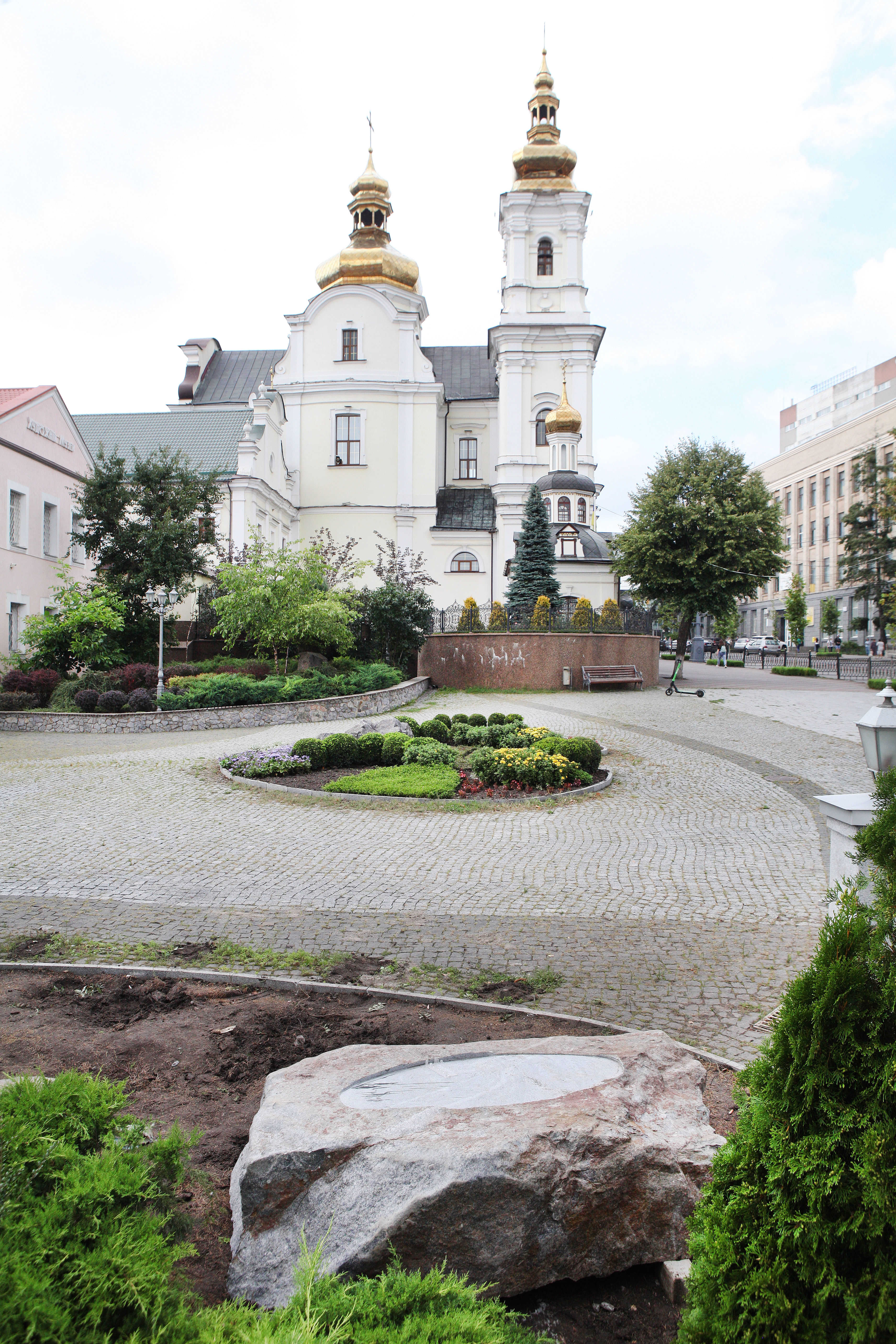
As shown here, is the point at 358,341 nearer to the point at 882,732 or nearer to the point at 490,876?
the point at 490,876

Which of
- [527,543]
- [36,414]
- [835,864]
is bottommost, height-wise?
[835,864]

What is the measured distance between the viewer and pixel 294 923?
19.7 ft

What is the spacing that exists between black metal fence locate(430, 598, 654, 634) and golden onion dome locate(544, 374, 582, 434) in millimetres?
15069

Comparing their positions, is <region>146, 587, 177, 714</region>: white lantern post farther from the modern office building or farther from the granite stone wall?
the modern office building

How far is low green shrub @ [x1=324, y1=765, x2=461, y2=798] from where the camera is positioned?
35.2ft

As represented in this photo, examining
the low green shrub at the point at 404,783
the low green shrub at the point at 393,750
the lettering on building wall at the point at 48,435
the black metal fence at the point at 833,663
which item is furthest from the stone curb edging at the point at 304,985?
the black metal fence at the point at 833,663

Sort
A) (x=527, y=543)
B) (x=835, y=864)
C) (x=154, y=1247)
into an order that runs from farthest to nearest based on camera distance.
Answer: (x=527, y=543)
(x=835, y=864)
(x=154, y=1247)

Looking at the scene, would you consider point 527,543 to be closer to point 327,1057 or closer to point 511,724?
point 511,724

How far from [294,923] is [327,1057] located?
9.82 ft

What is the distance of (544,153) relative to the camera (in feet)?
147

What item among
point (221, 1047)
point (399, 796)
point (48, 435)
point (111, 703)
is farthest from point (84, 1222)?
point (48, 435)

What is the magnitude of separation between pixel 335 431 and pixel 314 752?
3360 centimetres

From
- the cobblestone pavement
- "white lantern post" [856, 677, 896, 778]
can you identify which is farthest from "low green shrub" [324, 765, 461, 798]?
"white lantern post" [856, 677, 896, 778]

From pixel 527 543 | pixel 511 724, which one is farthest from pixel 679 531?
pixel 511 724
